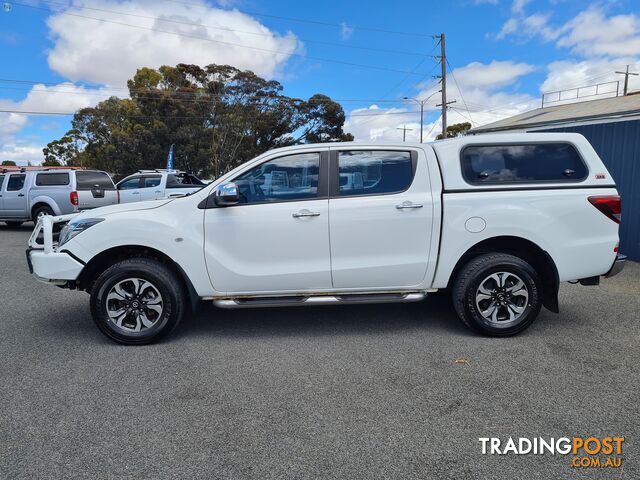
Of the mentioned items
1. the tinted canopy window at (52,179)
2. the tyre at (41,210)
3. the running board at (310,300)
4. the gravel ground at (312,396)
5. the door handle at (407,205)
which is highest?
the tinted canopy window at (52,179)

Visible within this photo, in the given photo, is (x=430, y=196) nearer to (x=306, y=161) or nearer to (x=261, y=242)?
(x=306, y=161)

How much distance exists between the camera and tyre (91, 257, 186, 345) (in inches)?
168

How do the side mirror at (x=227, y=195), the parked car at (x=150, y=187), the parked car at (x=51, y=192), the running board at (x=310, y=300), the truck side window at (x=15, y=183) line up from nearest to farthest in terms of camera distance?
the side mirror at (x=227, y=195), the running board at (x=310, y=300), the parked car at (x=51, y=192), the truck side window at (x=15, y=183), the parked car at (x=150, y=187)

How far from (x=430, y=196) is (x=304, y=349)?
6.06 ft

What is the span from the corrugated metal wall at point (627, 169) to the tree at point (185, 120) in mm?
32254

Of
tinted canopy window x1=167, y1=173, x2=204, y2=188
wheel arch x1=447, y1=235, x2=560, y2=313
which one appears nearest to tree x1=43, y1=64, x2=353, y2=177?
tinted canopy window x1=167, y1=173, x2=204, y2=188

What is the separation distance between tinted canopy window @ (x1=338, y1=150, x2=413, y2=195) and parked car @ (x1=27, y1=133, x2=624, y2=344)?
1 centimetres

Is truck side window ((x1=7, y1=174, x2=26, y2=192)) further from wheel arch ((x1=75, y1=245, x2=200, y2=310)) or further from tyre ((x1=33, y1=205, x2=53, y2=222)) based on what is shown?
wheel arch ((x1=75, y1=245, x2=200, y2=310))

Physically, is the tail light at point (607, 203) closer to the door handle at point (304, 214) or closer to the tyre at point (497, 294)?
the tyre at point (497, 294)

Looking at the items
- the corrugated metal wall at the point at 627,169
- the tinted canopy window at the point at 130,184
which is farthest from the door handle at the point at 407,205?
the tinted canopy window at the point at 130,184

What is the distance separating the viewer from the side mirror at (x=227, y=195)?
4.13 metres

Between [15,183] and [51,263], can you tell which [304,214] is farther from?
[15,183]

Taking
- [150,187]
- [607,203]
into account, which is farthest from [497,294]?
[150,187]

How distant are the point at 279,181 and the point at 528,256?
8.56 ft
